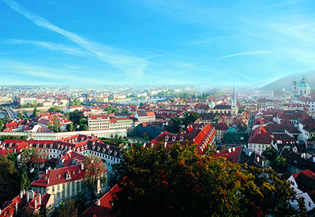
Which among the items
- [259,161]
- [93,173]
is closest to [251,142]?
[259,161]

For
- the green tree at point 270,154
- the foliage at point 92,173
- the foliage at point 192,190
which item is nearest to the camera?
the foliage at point 192,190

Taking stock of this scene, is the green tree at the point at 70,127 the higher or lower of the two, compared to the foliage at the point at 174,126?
lower

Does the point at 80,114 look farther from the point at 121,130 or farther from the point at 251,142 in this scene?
the point at 251,142

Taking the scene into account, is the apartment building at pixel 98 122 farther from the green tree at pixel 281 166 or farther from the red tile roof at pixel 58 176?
the green tree at pixel 281 166

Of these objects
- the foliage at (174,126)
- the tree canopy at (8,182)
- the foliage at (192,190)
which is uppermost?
the foliage at (192,190)

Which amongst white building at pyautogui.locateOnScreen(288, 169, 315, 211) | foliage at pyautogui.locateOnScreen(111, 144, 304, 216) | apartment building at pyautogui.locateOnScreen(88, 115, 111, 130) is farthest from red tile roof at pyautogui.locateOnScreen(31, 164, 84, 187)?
apartment building at pyautogui.locateOnScreen(88, 115, 111, 130)

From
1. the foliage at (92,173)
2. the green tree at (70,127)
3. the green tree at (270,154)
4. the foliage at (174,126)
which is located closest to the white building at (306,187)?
the green tree at (270,154)

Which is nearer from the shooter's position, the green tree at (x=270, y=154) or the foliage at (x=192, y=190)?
the foliage at (x=192, y=190)
